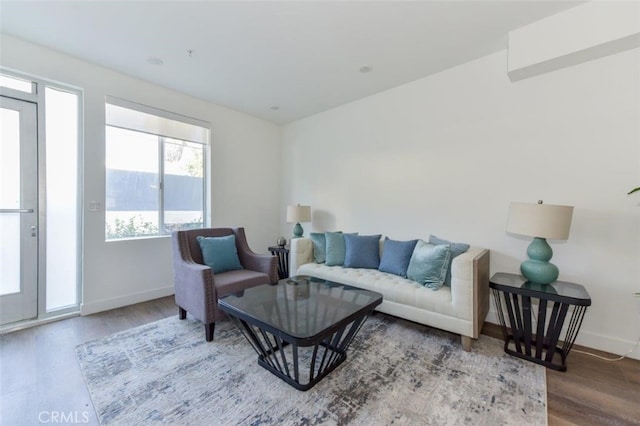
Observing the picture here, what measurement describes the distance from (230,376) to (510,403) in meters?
1.79

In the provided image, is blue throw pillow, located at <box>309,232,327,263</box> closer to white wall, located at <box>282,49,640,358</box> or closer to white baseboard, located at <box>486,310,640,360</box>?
white wall, located at <box>282,49,640,358</box>

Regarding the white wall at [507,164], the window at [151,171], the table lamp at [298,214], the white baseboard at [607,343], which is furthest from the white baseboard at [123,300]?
the white baseboard at [607,343]

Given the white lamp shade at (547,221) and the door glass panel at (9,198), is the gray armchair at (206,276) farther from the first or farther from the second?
the white lamp shade at (547,221)

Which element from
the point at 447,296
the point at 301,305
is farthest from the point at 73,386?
the point at 447,296

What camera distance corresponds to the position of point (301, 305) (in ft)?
6.33

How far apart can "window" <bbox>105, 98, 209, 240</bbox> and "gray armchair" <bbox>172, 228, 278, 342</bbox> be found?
973 millimetres

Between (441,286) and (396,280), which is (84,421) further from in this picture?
(441,286)

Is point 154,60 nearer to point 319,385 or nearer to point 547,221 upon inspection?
point 319,385

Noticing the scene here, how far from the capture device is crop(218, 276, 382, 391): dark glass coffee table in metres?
1.57

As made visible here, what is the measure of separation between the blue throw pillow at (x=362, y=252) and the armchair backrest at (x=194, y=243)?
4.10 ft

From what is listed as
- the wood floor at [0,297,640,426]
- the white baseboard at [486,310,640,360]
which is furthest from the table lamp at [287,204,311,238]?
the white baseboard at [486,310,640,360]

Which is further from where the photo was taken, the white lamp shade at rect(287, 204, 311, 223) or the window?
the white lamp shade at rect(287, 204, 311, 223)

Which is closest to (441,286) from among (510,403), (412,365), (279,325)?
(412,365)

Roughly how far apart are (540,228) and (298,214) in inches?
112
